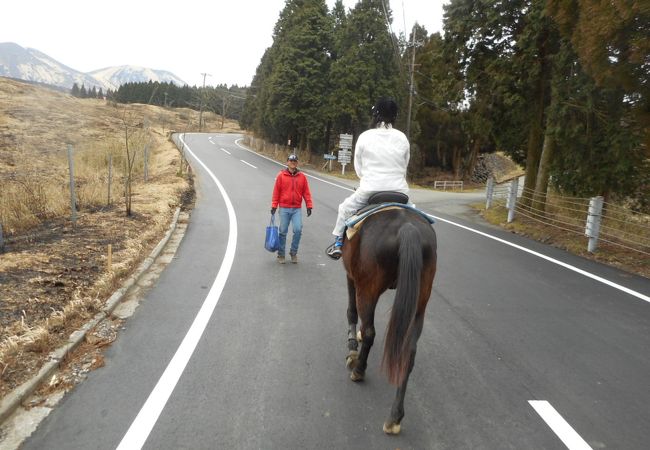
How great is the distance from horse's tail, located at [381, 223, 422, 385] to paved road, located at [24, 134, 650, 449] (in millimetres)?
525

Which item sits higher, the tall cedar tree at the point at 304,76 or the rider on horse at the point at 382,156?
the tall cedar tree at the point at 304,76

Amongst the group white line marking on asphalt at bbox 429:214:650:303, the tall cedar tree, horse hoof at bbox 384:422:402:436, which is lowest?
horse hoof at bbox 384:422:402:436

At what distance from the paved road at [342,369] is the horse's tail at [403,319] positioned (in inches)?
20.7

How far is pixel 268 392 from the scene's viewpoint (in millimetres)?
3703

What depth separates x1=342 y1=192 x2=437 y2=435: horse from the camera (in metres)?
3.17

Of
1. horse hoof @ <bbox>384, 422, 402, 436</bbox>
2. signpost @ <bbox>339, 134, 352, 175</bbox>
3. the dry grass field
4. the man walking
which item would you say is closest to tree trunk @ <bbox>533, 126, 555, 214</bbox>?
the man walking

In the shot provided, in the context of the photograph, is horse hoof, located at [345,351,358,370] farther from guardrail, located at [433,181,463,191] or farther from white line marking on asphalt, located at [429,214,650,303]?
guardrail, located at [433,181,463,191]

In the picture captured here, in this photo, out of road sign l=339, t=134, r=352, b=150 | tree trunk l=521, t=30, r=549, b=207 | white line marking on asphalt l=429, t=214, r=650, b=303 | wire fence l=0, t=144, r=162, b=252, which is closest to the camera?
white line marking on asphalt l=429, t=214, r=650, b=303

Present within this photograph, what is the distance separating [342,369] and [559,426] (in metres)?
1.84

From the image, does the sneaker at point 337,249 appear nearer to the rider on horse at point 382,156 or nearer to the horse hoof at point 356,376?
the rider on horse at point 382,156

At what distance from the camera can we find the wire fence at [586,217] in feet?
30.9

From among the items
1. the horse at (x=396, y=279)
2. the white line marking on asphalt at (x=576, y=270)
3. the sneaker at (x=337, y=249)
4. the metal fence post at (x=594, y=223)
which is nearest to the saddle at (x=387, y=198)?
the horse at (x=396, y=279)

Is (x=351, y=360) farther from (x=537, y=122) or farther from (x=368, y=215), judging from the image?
(x=537, y=122)

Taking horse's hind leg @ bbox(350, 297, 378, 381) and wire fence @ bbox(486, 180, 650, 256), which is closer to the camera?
horse's hind leg @ bbox(350, 297, 378, 381)
